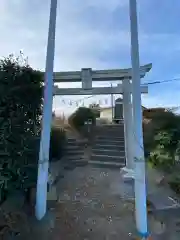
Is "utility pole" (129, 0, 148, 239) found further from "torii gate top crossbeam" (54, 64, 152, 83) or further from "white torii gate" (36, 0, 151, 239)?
"torii gate top crossbeam" (54, 64, 152, 83)

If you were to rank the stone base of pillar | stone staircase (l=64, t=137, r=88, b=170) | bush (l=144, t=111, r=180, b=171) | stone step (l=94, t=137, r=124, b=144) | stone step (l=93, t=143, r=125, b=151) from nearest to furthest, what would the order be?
the stone base of pillar, bush (l=144, t=111, r=180, b=171), stone staircase (l=64, t=137, r=88, b=170), stone step (l=93, t=143, r=125, b=151), stone step (l=94, t=137, r=124, b=144)

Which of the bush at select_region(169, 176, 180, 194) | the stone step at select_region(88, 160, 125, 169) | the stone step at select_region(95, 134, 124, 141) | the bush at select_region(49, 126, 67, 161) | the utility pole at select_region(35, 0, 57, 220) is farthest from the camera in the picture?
the stone step at select_region(95, 134, 124, 141)

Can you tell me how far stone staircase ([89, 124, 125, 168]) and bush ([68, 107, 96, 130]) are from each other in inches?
22.9

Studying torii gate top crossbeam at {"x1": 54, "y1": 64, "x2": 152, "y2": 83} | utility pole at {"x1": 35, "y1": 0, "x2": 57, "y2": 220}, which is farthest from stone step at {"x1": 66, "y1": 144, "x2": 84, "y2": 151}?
utility pole at {"x1": 35, "y1": 0, "x2": 57, "y2": 220}

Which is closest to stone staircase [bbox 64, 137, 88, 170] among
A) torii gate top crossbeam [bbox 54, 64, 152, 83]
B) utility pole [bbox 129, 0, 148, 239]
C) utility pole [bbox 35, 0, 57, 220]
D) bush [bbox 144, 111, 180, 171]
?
bush [bbox 144, 111, 180, 171]

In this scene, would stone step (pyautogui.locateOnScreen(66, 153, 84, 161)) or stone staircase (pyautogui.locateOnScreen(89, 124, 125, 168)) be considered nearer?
stone staircase (pyautogui.locateOnScreen(89, 124, 125, 168))

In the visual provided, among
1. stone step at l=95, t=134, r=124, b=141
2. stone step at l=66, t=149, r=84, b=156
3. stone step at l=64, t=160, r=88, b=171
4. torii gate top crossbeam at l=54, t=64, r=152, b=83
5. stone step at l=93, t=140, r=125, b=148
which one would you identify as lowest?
stone step at l=64, t=160, r=88, b=171

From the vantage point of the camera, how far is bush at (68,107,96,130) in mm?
9523

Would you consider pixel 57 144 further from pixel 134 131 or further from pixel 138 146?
pixel 138 146

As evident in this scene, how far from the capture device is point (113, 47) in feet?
16.0

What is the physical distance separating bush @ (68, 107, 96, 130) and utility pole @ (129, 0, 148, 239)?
591 cm

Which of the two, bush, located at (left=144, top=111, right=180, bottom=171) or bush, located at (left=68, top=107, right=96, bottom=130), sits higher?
bush, located at (left=68, top=107, right=96, bottom=130)

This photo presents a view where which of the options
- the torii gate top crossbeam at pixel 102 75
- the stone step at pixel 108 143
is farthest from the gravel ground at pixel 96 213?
the torii gate top crossbeam at pixel 102 75

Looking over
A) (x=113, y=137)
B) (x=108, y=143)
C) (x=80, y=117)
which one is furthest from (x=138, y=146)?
(x=80, y=117)
